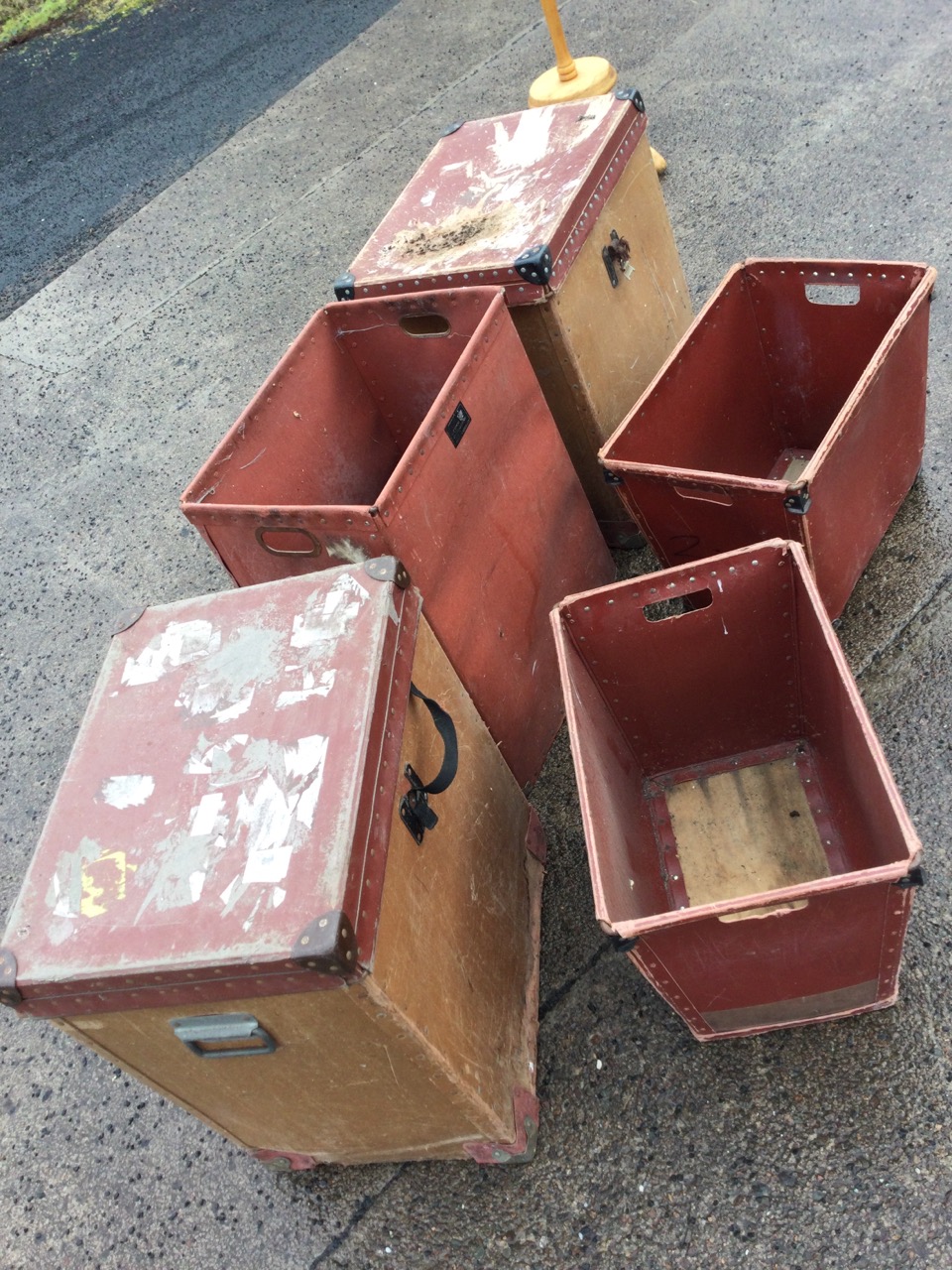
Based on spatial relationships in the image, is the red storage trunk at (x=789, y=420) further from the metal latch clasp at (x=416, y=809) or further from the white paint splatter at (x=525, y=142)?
the metal latch clasp at (x=416, y=809)

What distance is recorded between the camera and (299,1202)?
2.14 m

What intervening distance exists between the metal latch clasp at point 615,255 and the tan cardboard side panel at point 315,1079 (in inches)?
77.0

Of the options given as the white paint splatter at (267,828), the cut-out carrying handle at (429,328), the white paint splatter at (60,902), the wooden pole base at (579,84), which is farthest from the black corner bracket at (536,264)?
the wooden pole base at (579,84)

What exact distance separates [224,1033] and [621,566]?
1.90m

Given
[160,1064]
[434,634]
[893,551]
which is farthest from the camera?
[893,551]

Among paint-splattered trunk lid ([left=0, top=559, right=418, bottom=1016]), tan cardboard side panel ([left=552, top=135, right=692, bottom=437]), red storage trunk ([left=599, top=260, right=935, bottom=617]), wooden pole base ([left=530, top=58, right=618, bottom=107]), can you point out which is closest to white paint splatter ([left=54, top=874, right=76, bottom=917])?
paint-splattered trunk lid ([left=0, top=559, right=418, bottom=1016])

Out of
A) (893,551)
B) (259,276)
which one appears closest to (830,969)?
(893,551)

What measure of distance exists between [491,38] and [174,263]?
239 cm

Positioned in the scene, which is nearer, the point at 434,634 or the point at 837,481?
the point at 434,634

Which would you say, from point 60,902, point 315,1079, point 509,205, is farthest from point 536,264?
point 315,1079

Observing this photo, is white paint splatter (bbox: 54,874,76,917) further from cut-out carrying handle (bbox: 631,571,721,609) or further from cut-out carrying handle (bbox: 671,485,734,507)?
cut-out carrying handle (bbox: 671,485,734,507)

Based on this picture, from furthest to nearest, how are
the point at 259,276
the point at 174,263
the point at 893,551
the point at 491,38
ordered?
the point at 491,38
the point at 174,263
the point at 259,276
the point at 893,551

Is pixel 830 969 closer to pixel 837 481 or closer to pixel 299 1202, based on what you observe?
pixel 837 481

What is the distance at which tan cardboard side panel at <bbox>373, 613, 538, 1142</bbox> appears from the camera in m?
1.68
